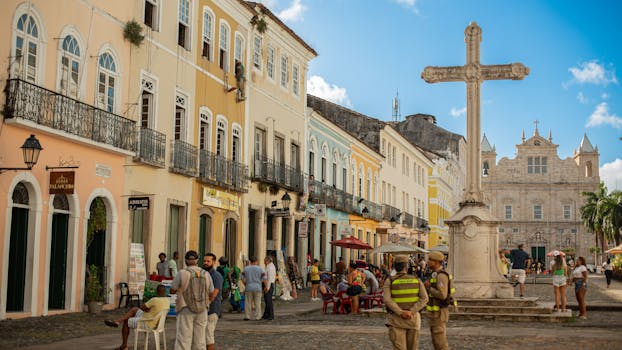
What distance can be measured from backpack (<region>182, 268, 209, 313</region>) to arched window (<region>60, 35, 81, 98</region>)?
9.04m

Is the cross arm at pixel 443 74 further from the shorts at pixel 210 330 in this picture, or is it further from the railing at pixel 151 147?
the shorts at pixel 210 330

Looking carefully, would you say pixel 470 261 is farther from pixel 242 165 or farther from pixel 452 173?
pixel 452 173

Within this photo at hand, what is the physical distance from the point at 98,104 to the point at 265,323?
644cm

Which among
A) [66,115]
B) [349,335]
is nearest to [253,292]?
[349,335]

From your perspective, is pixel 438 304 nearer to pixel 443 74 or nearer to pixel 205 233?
pixel 443 74

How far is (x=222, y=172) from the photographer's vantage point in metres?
26.3

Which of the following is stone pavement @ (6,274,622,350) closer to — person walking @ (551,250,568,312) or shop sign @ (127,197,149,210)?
person walking @ (551,250,568,312)

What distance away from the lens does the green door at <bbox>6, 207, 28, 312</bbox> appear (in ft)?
55.2

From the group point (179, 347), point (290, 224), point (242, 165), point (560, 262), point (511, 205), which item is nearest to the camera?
point (179, 347)

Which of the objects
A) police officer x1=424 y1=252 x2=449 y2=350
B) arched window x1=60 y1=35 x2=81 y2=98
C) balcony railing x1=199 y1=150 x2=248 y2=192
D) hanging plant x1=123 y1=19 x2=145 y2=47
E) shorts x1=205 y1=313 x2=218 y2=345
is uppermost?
hanging plant x1=123 y1=19 x2=145 y2=47

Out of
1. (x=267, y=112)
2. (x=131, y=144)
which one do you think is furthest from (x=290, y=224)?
(x=131, y=144)

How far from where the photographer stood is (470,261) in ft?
63.2

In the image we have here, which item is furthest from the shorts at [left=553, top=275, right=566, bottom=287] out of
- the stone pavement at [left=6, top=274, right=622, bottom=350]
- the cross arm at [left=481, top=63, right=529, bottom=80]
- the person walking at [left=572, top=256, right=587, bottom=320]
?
the cross arm at [left=481, top=63, right=529, bottom=80]

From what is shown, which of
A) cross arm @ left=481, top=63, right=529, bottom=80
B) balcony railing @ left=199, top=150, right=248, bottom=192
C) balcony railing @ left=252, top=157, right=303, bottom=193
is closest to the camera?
cross arm @ left=481, top=63, right=529, bottom=80
